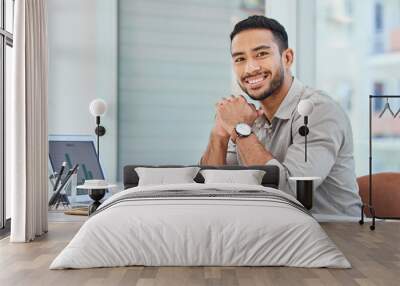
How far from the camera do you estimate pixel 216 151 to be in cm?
700

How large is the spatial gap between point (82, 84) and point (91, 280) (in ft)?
12.1

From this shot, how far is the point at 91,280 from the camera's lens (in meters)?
3.87

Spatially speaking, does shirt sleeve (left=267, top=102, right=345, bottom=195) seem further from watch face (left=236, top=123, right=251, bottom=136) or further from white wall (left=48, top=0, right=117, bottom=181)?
white wall (left=48, top=0, right=117, bottom=181)

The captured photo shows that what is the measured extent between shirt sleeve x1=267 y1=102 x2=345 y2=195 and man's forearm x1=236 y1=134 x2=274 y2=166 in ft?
0.37

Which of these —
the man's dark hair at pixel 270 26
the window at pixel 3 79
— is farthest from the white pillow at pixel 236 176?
the window at pixel 3 79

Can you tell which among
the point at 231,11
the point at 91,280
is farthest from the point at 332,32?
the point at 91,280

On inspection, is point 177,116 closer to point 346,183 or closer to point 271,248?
point 346,183

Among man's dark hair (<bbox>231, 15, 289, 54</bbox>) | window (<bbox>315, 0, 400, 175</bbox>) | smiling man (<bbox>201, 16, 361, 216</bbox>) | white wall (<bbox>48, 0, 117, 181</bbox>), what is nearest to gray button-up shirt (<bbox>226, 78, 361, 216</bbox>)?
smiling man (<bbox>201, 16, 361, 216</bbox>)

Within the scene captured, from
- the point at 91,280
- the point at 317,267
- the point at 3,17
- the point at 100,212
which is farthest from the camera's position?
the point at 3,17

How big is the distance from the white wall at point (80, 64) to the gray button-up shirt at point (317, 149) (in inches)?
64.4

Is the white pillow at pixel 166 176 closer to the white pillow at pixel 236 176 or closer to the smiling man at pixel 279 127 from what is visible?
the white pillow at pixel 236 176

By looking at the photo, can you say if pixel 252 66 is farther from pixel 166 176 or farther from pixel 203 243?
pixel 203 243

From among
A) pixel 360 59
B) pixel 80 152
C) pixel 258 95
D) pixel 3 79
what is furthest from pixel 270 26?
pixel 3 79

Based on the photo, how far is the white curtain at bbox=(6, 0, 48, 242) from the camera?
5.49m
